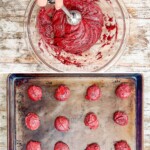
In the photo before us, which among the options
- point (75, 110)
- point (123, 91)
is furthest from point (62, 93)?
point (123, 91)

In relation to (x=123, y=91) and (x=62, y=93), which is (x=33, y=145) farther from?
(x=123, y=91)

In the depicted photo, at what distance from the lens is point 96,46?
108cm

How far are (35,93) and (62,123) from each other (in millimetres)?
108

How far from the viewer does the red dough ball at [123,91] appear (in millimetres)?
1118

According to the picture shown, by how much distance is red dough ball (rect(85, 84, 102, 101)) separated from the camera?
1.12 metres

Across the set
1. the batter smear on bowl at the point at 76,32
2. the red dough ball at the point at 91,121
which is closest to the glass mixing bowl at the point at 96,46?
the batter smear on bowl at the point at 76,32

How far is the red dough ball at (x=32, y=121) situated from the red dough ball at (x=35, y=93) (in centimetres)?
5

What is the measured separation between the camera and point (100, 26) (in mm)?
1071

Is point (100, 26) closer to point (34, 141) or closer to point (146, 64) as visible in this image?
point (146, 64)

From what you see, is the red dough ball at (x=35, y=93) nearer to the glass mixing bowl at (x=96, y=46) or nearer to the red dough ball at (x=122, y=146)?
the glass mixing bowl at (x=96, y=46)

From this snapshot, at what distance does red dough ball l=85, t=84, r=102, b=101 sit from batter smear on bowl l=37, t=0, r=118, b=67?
3.0 inches

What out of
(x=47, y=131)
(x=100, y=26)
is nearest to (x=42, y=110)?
(x=47, y=131)

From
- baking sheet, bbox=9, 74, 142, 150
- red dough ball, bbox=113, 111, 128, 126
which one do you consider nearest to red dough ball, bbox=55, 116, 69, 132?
baking sheet, bbox=9, 74, 142, 150

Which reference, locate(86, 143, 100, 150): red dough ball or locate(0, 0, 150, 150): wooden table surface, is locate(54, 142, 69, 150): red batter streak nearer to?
locate(86, 143, 100, 150): red dough ball
